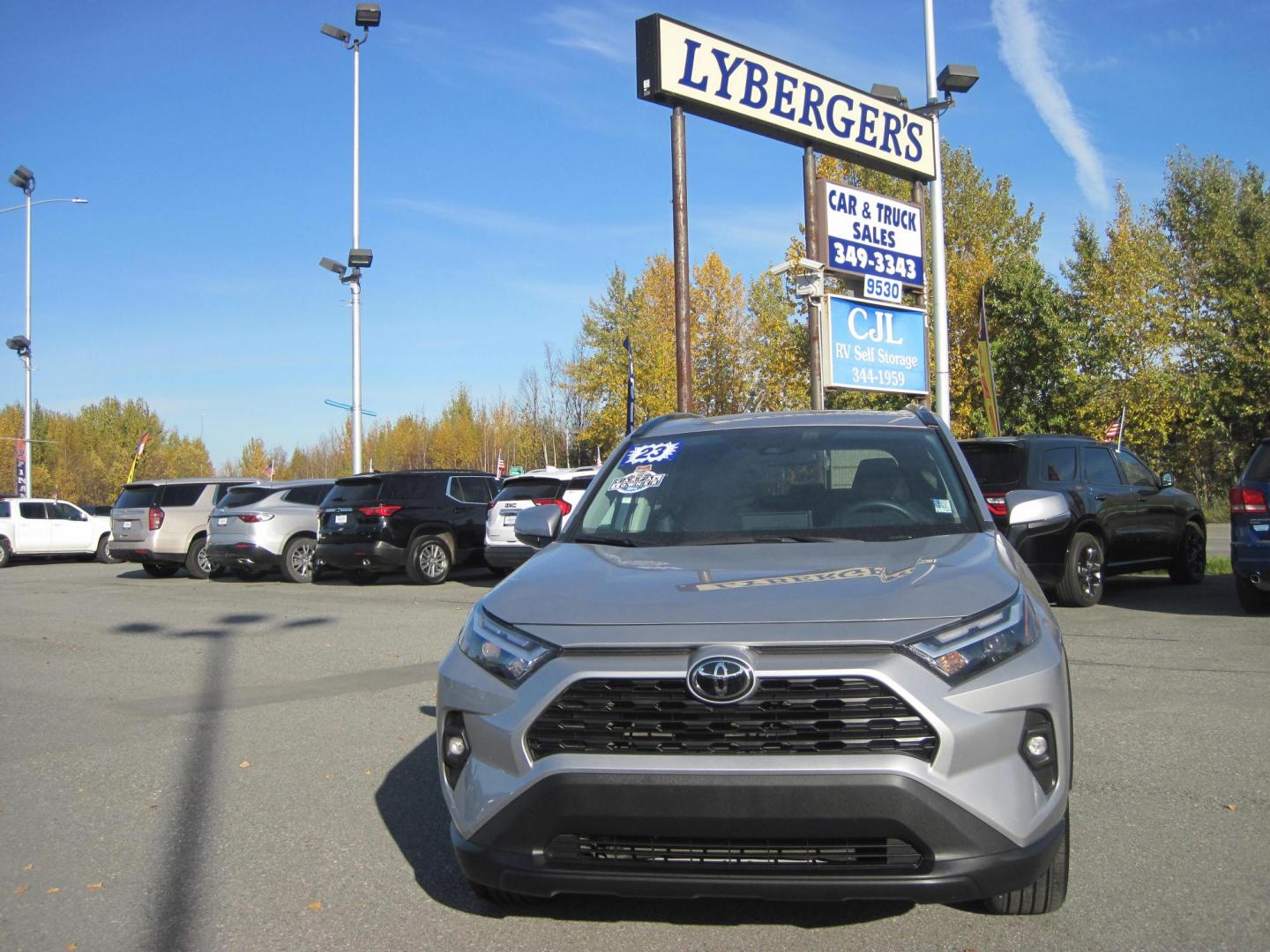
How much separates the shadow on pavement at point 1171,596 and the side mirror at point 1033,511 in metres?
7.24

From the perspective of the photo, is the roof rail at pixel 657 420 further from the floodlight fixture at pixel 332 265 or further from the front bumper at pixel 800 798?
the floodlight fixture at pixel 332 265

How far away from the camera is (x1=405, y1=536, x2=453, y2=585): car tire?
1752 cm

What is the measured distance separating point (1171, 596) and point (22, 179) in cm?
4601

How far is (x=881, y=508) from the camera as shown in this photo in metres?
4.35

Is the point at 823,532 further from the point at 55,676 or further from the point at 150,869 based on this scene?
the point at 55,676

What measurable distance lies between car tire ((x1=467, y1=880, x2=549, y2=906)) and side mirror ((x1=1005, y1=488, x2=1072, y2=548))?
2453mm

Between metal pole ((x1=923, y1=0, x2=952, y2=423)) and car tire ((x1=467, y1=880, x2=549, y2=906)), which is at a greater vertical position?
metal pole ((x1=923, y1=0, x2=952, y2=423))

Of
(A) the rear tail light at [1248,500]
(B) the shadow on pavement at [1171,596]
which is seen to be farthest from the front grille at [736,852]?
(B) the shadow on pavement at [1171,596]

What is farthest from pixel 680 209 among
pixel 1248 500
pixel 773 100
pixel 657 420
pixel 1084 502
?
pixel 657 420

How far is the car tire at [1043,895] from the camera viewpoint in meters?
3.47

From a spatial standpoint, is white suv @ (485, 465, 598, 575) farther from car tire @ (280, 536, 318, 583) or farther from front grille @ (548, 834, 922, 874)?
front grille @ (548, 834, 922, 874)

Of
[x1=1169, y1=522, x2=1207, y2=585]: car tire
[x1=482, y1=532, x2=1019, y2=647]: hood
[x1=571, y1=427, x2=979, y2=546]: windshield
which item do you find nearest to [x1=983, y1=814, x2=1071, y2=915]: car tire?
[x1=482, y1=532, x2=1019, y2=647]: hood

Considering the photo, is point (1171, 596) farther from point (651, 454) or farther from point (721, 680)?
point (721, 680)

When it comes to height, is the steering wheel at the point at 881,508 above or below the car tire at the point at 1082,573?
above
